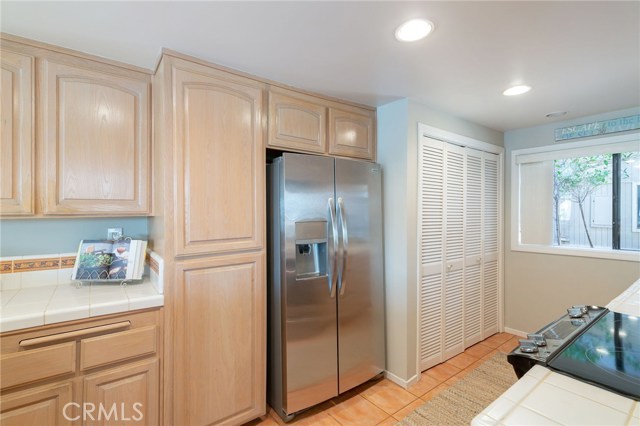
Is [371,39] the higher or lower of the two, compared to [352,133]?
higher

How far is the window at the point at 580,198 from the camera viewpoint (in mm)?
2553

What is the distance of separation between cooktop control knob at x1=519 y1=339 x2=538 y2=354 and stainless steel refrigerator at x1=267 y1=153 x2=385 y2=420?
121 cm

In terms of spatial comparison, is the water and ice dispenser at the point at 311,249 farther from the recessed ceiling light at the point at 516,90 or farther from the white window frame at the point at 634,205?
the white window frame at the point at 634,205

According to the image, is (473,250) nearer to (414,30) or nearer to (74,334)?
(414,30)

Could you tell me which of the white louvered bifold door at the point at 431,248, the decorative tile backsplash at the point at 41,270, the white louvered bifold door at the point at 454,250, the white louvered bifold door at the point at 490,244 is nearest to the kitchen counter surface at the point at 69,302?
the decorative tile backsplash at the point at 41,270

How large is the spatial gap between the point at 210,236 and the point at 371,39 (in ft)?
4.60

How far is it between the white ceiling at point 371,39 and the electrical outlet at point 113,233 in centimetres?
108

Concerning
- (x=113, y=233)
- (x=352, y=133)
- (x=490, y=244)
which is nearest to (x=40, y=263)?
(x=113, y=233)

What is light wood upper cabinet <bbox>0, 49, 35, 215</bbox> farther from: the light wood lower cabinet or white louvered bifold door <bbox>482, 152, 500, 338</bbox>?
white louvered bifold door <bbox>482, 152, 500, 338</bbox>

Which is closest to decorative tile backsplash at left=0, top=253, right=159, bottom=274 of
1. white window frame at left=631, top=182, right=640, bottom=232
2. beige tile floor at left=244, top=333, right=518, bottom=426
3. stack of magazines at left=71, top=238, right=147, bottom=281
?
stack of magazines at left=71, top=238, right=147, bottom=281

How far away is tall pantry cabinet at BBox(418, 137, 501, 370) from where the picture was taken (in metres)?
2.45

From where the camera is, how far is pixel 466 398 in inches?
83.4

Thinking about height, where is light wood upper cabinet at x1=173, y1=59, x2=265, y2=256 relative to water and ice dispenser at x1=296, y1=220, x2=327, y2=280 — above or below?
above

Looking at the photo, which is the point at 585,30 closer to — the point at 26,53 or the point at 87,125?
the point at 87,125
